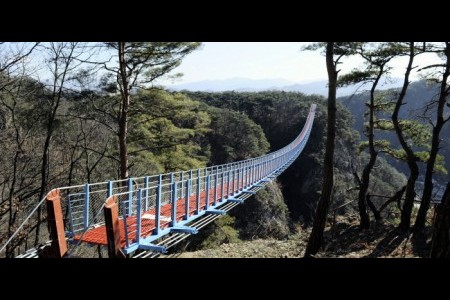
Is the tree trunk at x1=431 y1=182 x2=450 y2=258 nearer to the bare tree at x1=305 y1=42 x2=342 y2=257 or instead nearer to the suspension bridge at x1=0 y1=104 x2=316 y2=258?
the suspension bridge at x1=0 y1=104 x2=316 y2=258

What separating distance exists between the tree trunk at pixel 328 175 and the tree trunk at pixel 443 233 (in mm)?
4601

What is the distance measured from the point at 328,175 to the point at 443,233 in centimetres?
490

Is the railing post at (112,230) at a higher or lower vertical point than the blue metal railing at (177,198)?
higher

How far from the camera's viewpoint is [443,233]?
175 centimetres

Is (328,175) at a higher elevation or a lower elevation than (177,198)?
higher

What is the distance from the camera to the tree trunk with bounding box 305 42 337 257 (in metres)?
6.34

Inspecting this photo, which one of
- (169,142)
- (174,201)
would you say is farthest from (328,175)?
(169,142)

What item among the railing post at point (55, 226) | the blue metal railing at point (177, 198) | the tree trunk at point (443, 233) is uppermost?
the tree trunk at point (443, 233)

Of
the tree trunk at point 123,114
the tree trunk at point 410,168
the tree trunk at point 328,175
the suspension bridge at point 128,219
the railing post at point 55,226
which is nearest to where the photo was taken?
the suspension bridge at point 128,219

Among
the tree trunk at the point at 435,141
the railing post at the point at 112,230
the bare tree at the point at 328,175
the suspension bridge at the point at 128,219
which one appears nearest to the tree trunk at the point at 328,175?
the bare tree at the point at 328,175

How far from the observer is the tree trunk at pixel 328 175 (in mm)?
6336

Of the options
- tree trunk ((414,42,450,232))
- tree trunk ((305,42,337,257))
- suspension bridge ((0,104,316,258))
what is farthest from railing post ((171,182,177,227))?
tree trunk ((414,42,450,232))

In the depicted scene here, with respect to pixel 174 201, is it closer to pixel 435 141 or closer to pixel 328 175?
pixel 328 175

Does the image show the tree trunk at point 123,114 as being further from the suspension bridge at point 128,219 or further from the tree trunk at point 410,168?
the tree trunk at point 410,168
